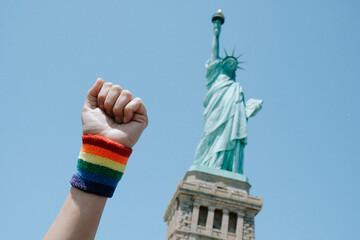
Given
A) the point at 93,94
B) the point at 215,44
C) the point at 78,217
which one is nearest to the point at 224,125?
the point at 215,44

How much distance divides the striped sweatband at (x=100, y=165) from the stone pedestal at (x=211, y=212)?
21257mm

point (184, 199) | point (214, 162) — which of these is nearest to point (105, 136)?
point (184, 199)

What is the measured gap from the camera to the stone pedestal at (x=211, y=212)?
77.9 feet

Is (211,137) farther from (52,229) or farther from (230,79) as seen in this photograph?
(52,229)

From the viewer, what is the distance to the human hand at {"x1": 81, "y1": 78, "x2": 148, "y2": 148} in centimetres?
293

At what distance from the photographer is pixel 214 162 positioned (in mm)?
27562

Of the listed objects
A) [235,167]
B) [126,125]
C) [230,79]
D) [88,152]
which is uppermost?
[230,79]

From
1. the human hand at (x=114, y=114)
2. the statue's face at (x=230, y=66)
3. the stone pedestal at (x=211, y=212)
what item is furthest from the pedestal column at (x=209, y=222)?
the human hand at (x=114, y=114)

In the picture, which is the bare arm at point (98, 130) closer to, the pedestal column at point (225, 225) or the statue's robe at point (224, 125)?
the pedestal column at point (225, 225)

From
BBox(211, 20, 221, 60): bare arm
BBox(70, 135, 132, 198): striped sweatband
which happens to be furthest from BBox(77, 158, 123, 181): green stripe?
BBox(211, 20, 221, 60): bare arm

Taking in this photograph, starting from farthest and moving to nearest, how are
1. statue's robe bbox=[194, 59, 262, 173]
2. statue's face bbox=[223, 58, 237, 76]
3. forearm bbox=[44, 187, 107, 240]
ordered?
statue's face bbox=[223, 58, 237, 76] < statue's robe bbox=[194, 59, 262, 173] < forearm bbox=[44, 187, 107, 240]

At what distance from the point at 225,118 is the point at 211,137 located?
63.5 inches

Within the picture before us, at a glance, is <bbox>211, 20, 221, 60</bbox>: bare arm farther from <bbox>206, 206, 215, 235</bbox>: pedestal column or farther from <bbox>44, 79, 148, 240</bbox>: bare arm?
<bbox>44, 79, 148, 240</bbox>: bare arm

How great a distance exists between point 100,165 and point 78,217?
362 millimetres
